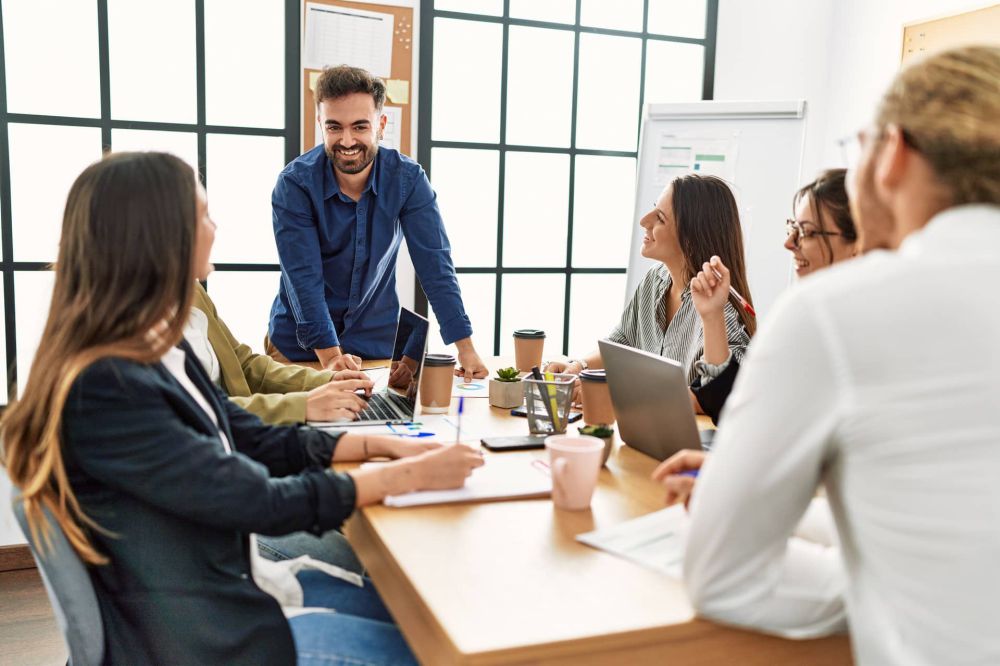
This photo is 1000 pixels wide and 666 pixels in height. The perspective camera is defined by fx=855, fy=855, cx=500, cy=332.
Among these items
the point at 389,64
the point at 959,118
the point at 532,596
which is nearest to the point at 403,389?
the point at 532,596

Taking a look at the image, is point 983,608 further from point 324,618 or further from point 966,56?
point 324,618

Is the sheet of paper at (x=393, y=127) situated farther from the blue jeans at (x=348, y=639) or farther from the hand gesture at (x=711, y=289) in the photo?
the blue jeans at (x=348, y=639)

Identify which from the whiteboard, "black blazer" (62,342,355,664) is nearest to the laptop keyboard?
"black blazer" (62,342,355,664)

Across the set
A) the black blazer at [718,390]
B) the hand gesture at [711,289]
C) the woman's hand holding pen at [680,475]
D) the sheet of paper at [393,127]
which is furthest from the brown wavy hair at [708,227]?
the sheet of paper at [393,127]

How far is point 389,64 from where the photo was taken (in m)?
3.49

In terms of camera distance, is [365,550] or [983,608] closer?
[983,608]

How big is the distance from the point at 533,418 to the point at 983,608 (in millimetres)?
973

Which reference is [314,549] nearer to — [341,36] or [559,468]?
[559,468]

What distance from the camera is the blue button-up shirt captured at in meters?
2.55

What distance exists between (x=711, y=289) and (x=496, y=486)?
88 centimetres

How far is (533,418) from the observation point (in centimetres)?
169

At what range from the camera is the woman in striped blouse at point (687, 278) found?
2.05 m

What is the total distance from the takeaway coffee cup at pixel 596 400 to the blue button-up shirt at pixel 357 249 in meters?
0.75

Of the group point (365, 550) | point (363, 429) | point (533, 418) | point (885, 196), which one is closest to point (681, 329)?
point (533, 418)
